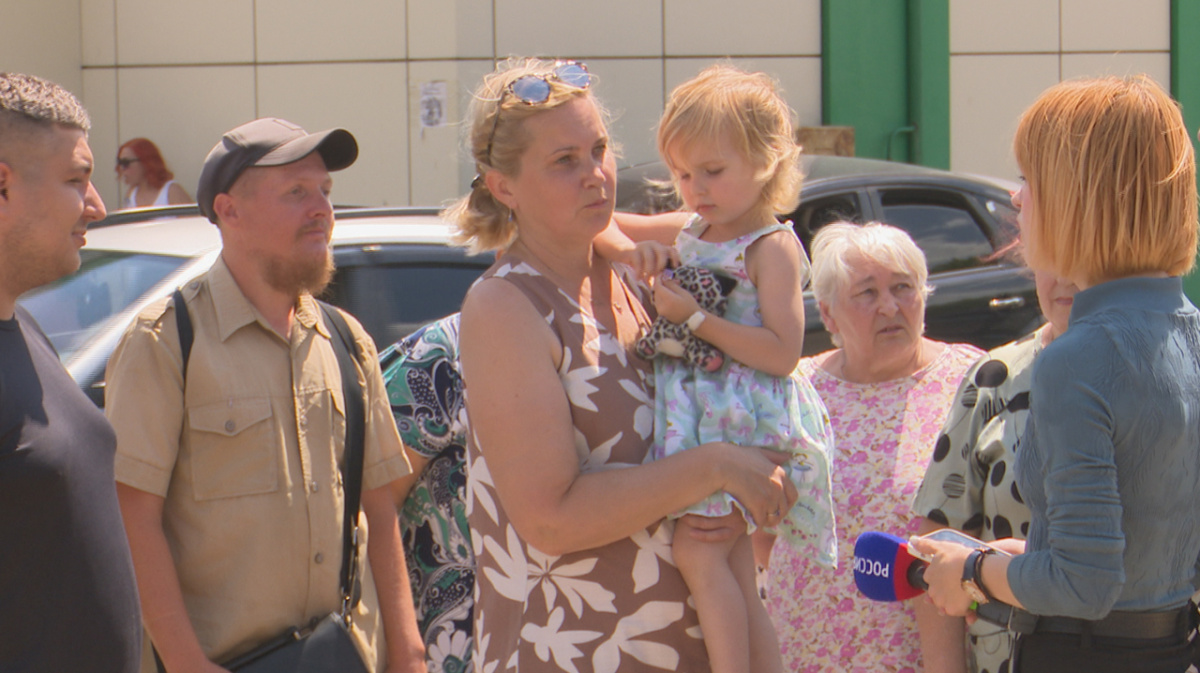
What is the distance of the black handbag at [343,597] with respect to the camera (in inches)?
105

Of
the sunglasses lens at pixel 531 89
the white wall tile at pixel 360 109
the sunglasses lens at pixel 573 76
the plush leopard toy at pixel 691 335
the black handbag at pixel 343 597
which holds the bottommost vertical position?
the black handbag at pixel 343 597

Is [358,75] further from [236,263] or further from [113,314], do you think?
[236,263]

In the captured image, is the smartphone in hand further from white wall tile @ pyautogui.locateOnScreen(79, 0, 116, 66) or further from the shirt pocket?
white wall tile @ pyautogui.locateOnScreen(79, 0, 116, 66)

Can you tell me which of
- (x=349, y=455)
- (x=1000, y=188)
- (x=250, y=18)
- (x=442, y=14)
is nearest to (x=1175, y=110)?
(x=349, y=455)

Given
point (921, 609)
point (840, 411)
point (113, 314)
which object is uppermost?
point (113, 314)

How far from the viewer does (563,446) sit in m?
2.34

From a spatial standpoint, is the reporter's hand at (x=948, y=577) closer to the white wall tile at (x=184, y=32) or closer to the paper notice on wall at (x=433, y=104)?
the paper notice on wall at (x=433, y=104)

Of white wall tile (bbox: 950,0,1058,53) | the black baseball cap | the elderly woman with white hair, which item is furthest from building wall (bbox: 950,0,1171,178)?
the black baseball cap

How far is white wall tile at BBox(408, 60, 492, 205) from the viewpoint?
1009cm

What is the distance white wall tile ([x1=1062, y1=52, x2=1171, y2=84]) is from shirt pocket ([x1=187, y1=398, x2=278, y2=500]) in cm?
1026

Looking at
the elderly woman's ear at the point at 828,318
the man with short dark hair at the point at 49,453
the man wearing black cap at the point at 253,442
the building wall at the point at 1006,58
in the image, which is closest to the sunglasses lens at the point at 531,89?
the man wearing black cap at the point at 253,442

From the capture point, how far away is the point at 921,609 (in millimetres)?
3072

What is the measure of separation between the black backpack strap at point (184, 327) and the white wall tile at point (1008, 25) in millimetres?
9829

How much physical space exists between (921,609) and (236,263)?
1902mm
